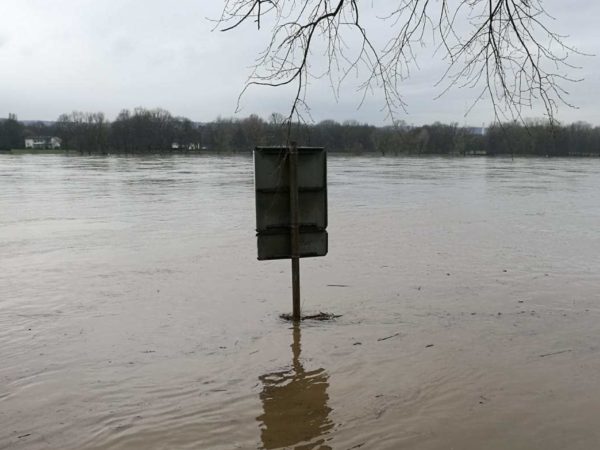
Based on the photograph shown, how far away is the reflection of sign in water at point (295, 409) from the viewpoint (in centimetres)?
441

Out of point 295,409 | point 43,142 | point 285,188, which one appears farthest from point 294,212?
point 43,142

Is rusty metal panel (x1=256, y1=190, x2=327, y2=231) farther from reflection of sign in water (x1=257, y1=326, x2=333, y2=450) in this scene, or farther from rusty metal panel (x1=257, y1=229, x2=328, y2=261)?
reflection of sign in water (x1=257, y1=326, x2=333, y2=450)

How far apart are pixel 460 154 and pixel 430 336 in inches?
6029

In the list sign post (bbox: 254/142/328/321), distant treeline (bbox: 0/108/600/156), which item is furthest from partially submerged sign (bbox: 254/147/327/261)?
distant treeline (bbox: 0/108/600/156)

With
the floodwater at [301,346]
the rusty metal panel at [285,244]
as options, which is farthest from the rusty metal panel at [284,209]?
the floodwater at [301,346]

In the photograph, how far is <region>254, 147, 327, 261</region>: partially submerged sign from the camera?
6.77 m

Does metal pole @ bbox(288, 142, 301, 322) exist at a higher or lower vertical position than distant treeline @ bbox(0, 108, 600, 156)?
lower

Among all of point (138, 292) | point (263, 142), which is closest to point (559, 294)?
point (263, 142)

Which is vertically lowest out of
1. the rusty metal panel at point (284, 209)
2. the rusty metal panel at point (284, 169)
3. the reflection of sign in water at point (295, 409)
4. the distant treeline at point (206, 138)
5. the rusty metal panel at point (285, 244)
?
the reflection of sign in water at point (295, 409)

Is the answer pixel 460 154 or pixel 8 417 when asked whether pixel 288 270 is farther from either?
pixel 460 154

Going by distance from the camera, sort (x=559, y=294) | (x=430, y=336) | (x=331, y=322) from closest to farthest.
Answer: (x=430, y=336) < (x=331, y=322) < (x=559, y=294)

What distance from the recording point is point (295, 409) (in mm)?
4977

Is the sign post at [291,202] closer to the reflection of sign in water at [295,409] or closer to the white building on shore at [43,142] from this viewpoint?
the reflection of sign in water at [295,409]

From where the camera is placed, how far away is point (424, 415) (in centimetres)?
486
